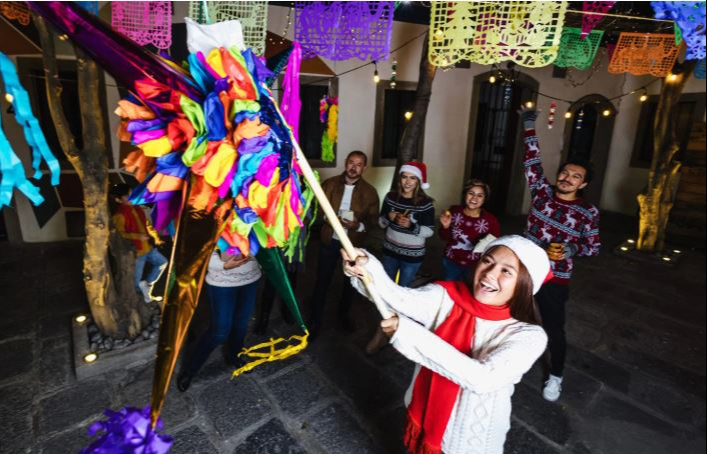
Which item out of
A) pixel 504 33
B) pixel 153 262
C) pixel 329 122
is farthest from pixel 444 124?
pixel 504 33

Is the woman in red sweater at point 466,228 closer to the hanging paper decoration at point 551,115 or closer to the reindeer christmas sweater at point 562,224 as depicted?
the reindeer christmas sweater at point 562,224

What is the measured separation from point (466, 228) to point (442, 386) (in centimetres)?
198

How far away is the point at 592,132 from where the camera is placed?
9992 mm

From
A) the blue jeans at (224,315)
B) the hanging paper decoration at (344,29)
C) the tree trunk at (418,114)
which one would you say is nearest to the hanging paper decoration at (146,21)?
the hanging paper decoration at (344,29)

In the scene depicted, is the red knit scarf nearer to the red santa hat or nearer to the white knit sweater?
the white knit sweater

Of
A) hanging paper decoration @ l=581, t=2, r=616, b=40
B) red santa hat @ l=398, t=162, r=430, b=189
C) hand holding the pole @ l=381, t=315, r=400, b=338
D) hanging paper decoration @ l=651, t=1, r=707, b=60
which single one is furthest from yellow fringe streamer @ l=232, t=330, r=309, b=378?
hanging paper decoration @ l=581, t=2, r=616, b=40

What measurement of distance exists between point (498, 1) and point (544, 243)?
173 cm

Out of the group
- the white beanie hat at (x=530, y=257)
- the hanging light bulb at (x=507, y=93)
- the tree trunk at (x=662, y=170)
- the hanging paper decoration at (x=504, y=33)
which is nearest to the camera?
the white beanie hat at (x=530, y=257)

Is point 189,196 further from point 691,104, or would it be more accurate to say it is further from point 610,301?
point 691,104

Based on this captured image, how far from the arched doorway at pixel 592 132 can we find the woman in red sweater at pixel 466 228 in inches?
288

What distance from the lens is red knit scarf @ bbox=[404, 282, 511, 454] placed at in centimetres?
166

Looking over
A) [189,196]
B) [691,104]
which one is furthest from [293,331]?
[691,104]

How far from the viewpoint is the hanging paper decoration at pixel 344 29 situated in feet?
8.68

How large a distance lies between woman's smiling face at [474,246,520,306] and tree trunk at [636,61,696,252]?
6649mm
